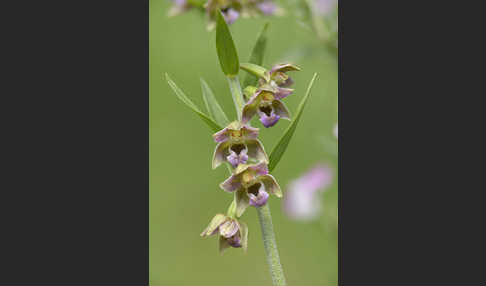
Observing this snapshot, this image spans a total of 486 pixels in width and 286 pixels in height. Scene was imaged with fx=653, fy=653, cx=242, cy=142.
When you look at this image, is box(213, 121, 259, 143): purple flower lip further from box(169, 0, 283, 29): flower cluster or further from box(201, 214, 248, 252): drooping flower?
box(169, 0, 283, 29): flower cluster

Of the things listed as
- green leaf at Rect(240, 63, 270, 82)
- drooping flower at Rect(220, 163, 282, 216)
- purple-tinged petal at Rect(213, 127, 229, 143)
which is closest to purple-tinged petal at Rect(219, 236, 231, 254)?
drooping flower at Rect(220, 163, 282, 216)

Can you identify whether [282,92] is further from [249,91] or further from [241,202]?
[241,202]

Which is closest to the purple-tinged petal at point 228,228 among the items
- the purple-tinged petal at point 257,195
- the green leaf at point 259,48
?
the purple-tinged petal at point 257,195

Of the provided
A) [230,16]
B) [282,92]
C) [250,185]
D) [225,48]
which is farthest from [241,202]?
[230,16]

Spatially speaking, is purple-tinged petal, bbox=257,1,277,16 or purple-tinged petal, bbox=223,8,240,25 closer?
purple-tinged petal, bbox=223,8,240,25

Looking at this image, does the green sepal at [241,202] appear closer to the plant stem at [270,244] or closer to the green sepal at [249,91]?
the plant stem at [270,244]

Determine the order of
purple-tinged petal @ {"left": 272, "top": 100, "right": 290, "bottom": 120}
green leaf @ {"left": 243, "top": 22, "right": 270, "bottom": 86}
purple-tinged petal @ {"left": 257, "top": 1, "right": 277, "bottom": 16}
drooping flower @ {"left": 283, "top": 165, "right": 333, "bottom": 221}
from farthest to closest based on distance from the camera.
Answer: drooping flower @ {"left": 283, "top": 165, "right": 333, "bottom": 221} → purple-tinged petal @ {"left": 257, "top": 1, "right": 277, "bottom": 16} → green leaf @ {"left": 243, "top": 22, "right": 270, "bottom": 86} → purple-tinged petal @ {"left": 272, "top": 100, "right": 290, "bottom": 120}
